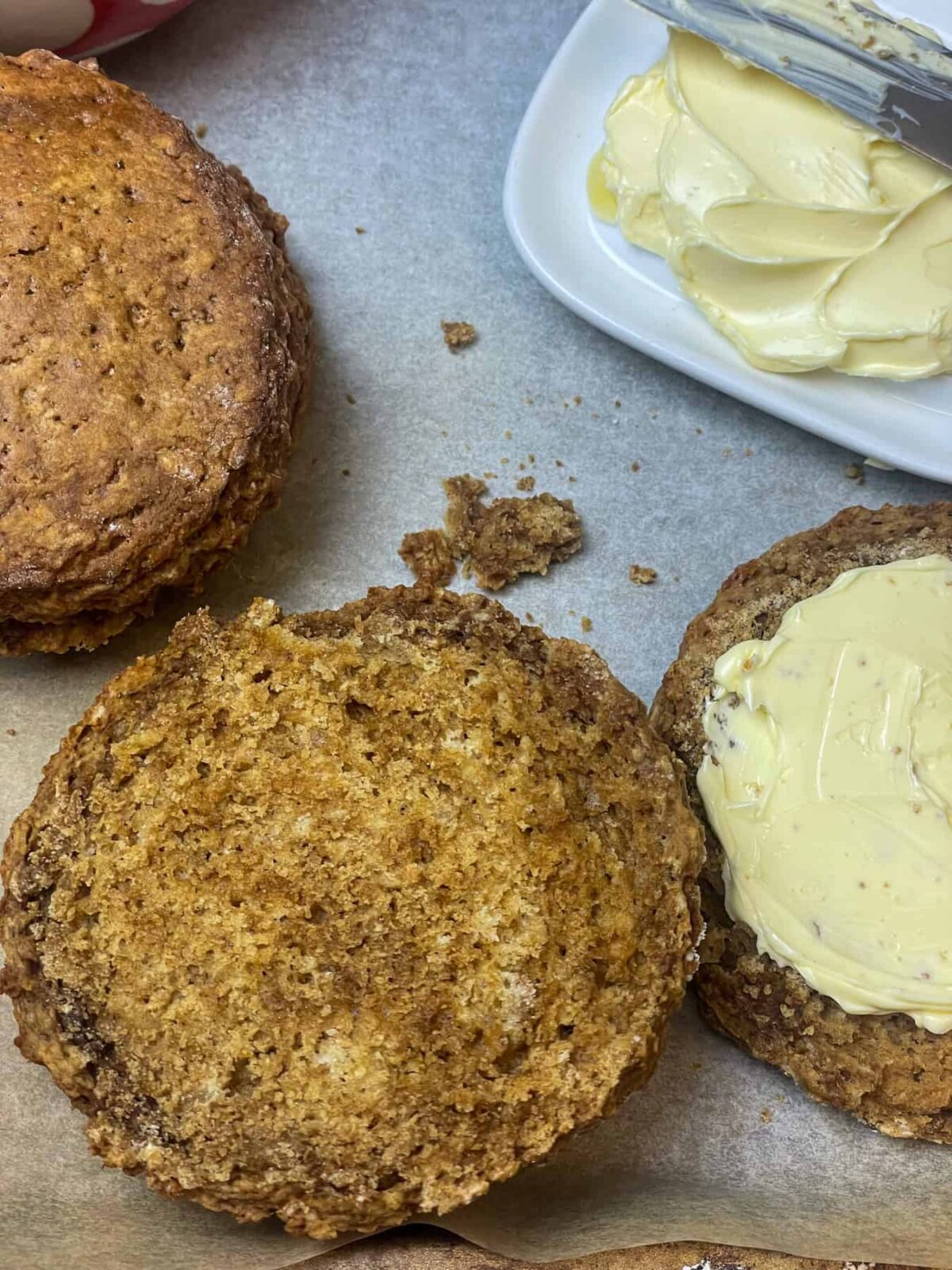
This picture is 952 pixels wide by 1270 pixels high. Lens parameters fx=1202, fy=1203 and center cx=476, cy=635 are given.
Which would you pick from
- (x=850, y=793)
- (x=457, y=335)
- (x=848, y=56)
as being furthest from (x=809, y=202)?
(x=850, y=793)

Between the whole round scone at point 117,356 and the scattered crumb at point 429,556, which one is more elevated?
the whole round scone at point 117,356

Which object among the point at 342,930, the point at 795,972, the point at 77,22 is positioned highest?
the point at 77,22

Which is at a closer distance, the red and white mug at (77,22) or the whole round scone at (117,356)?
the whole round scone at (117,356)

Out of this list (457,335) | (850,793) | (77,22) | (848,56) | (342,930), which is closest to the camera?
(342,930)

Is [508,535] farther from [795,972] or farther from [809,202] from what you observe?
[795,972]

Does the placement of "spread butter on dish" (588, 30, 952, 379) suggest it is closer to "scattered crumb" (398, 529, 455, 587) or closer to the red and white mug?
"scattered crumb" (398, 529, 455, 587)

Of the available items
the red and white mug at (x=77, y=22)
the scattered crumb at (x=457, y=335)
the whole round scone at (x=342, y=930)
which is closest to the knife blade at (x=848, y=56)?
the scattered crumb at (x=457, y=335)

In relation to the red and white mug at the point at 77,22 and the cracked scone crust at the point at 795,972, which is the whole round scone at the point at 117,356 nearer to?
the red and white mug at the point at 77,22
